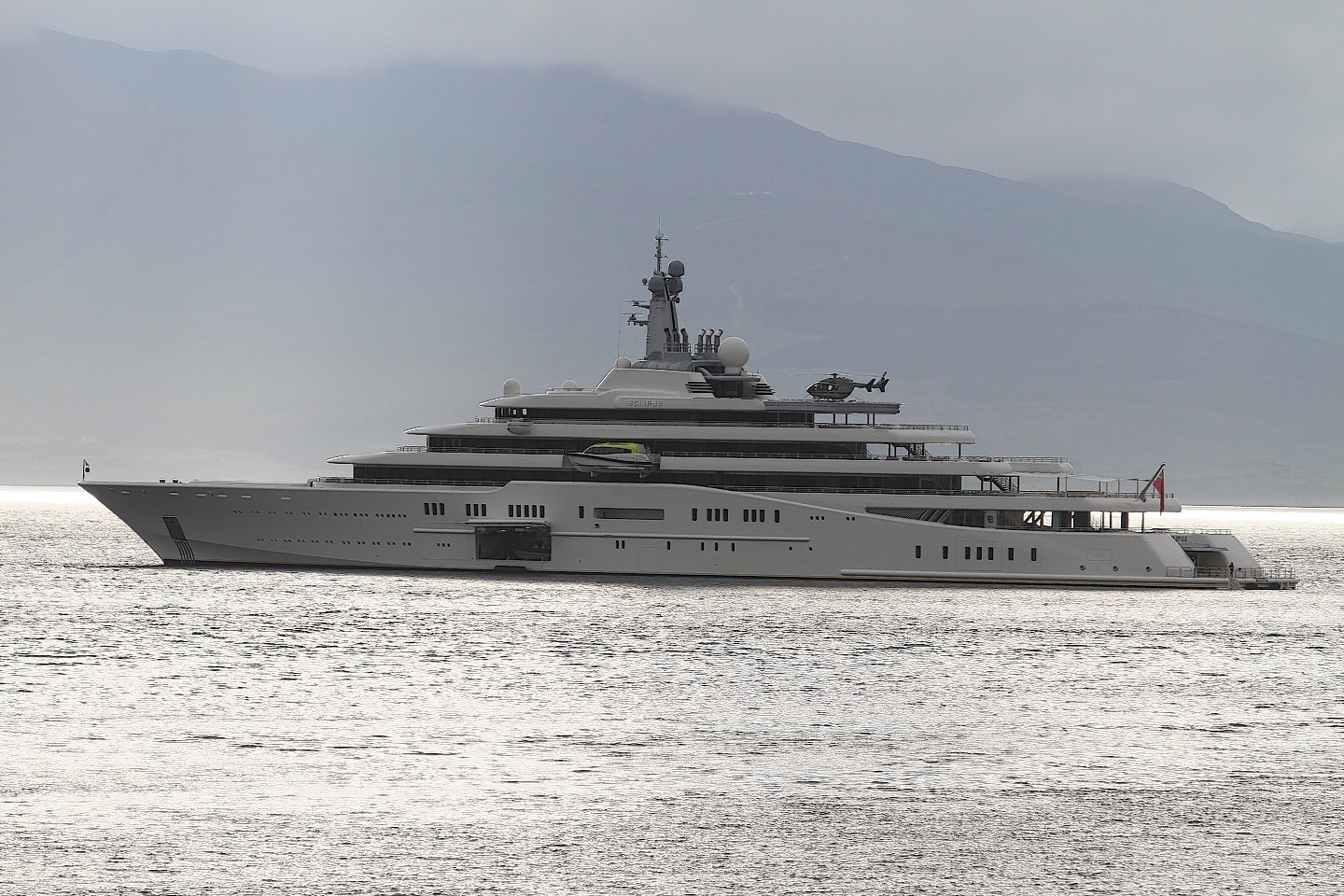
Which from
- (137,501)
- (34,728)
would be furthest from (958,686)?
(137,501)

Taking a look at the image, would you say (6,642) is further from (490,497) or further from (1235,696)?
(1235,696)

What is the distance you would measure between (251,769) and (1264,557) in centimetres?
6670

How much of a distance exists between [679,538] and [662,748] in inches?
761

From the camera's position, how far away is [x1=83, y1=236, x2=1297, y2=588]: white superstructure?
4097cm

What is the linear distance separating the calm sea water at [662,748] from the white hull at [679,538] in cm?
196

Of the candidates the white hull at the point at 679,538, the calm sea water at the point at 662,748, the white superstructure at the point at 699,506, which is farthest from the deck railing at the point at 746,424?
the calm sea water at the point at 662,748

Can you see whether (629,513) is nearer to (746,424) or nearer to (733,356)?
(746,424)

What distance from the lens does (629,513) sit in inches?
1624

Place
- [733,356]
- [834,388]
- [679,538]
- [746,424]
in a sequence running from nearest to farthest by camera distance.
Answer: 1. [679,538]
2. [746,424]
3. [834,388]
4. [733,356]

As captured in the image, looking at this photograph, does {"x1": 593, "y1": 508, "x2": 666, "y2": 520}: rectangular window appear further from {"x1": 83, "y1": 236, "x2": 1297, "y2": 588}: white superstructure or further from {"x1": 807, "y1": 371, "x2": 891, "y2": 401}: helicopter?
{"x1": 807, "y1": 371, "x2": 891, "y2": 401}: helicopter

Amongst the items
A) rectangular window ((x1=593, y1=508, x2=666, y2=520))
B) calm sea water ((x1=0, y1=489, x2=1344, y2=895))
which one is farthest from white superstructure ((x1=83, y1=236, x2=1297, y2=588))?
calm sea water ((x1=0, y1=489, x2=1344, y2=895))

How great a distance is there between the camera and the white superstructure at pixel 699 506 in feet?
134

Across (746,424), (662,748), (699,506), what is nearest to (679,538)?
(699,506)

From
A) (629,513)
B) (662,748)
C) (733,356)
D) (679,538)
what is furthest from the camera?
(733,356)
